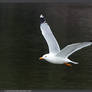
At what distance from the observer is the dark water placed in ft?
28.6

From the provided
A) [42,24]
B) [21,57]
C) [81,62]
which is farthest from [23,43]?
[42,24]

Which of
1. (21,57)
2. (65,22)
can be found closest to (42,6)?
(65,22)

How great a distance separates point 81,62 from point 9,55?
160 cm

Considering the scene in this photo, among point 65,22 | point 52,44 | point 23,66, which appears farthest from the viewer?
point 65,22

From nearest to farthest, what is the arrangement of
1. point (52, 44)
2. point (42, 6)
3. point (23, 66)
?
point (52, 44), point (23, 66), point (42, 6)

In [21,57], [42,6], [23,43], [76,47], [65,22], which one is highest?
[42,6]

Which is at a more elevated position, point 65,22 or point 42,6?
point 42,6

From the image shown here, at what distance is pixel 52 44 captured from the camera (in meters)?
6.47

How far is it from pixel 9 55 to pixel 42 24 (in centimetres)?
340

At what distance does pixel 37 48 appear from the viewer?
10391mm

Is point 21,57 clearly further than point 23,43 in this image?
No

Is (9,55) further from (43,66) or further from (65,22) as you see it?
(65,22)

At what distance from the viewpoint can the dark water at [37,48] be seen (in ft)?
28.6

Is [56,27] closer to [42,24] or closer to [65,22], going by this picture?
[65,22]
